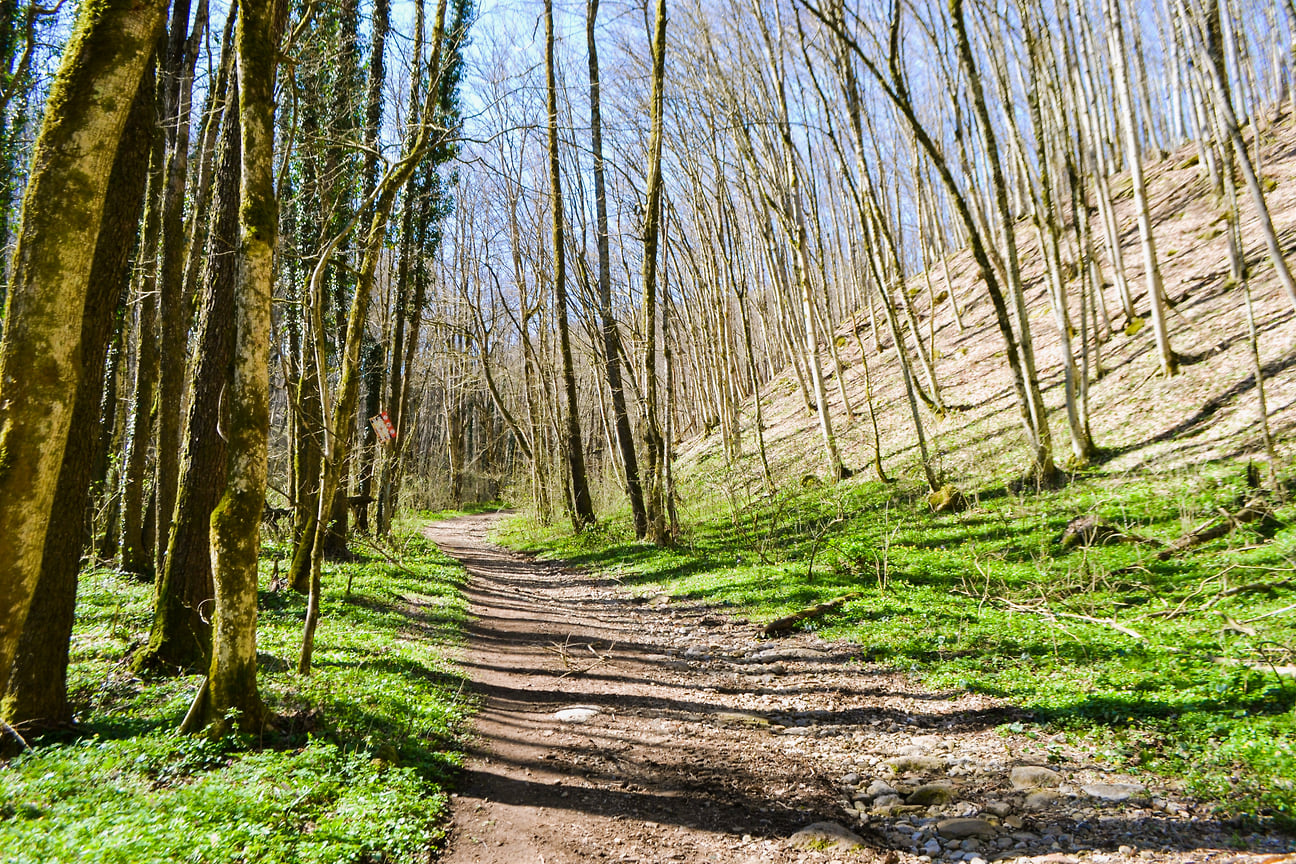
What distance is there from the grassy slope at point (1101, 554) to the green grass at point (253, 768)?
3.69 metres

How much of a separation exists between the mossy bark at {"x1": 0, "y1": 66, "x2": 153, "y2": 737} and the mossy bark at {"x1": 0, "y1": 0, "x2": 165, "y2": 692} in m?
1.41

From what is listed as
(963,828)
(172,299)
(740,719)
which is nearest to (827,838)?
(963,828)

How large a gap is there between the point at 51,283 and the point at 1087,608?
274 inches

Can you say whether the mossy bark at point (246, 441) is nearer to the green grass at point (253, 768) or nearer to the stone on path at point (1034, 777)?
the green grass at point (253, 768)

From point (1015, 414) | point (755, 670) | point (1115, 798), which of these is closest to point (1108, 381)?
point (1015, 414)

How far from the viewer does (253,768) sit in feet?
11.5

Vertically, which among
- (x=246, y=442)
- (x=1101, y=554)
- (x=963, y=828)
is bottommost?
(x=963, y=828)

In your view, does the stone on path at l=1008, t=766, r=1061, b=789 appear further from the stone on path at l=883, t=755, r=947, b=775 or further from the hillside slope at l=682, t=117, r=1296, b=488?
the hillside slope at l=682, t=117, r=1296, b=488

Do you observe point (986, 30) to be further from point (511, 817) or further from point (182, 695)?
point (182, 695)

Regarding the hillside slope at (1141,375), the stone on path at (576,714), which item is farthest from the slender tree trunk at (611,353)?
the stone on path at (576,714)

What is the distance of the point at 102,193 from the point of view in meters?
2.56

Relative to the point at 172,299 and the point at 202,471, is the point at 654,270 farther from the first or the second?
the point at 202,471

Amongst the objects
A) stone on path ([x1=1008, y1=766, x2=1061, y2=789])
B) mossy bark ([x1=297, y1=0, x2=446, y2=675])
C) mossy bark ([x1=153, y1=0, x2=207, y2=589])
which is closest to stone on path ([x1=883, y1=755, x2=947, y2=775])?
stone on path ([x1=1008, y1=766, x2=1061, y2=789])

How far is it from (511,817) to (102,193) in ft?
11.2
